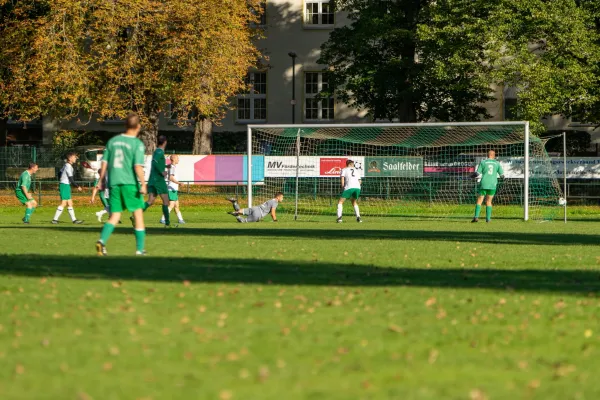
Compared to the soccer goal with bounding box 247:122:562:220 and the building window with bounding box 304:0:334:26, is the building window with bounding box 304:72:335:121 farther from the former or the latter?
the soccer goal with bounding box 247:122:562:220

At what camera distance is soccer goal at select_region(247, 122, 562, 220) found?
115 feet

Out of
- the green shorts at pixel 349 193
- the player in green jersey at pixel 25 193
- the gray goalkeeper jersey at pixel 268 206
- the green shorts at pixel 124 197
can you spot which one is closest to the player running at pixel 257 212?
the gray goalkeeper jersey at pixel 268 206

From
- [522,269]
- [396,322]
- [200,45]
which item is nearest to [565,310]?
[396,322]

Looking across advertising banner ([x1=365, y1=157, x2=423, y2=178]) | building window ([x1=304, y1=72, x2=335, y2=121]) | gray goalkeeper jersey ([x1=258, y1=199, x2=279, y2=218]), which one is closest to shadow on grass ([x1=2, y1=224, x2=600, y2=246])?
gray goalkeeper jersey ([x1=258, y1=199, x2=279, y2=218])

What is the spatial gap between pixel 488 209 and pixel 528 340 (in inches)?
864

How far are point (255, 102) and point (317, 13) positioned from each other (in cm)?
591

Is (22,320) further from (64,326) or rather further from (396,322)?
(396,322)

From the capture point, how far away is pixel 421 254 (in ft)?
52.6

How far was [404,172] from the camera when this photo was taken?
3631 cm

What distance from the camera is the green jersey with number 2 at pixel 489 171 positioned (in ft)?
94.3

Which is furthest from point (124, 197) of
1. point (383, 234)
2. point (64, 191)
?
point (64, 191)

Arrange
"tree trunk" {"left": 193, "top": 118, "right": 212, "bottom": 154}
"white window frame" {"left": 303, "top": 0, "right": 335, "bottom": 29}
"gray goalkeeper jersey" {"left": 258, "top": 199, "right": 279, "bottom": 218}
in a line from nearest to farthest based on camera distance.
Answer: "gray goalkeeper jersey" {"left": 258, "top": 199, "right": 279, "bottom": 218} → "tree trunk" {"left": 193, "top": 118, "right": 212, "bottom": 154} → "white window frame" {"left": 303, "top": 0, "right": 335, "bottom": 29}

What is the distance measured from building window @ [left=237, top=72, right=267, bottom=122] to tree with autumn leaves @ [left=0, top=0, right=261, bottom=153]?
54.3 feet

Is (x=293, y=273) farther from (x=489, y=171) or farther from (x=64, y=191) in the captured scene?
(x=489, y=171)
